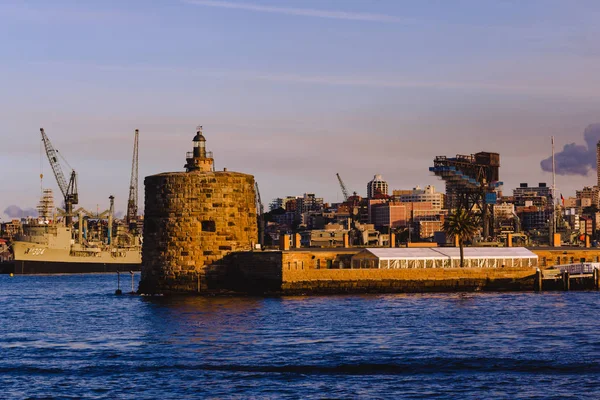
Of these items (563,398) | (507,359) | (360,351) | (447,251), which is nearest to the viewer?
(563,398)

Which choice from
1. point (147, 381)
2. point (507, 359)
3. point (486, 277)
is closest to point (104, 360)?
point (147, 381)

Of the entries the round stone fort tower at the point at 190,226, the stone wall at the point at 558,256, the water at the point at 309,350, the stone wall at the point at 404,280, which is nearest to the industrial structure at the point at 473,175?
the stone wall at the point at 558,256

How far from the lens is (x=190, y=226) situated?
74625mm

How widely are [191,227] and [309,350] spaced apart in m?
30.6

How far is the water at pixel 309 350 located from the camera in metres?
37.0

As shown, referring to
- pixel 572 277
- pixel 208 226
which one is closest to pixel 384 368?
pixel 208 226

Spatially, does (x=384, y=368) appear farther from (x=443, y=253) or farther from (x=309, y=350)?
(x=443, y=253)

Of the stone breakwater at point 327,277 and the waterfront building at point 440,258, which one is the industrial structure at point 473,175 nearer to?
the waterfront building at point 440,258

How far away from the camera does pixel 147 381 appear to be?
127 ft

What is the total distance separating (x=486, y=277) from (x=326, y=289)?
13.2 metres

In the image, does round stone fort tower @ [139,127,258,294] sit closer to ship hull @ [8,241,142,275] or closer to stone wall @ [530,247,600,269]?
stone wall @ [530,247,600,269]

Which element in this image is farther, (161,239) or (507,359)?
(161,239)

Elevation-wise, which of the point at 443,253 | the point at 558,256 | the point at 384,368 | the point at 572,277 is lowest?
the point at 384,368

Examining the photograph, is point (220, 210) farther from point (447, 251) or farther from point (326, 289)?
point (447, 251)
